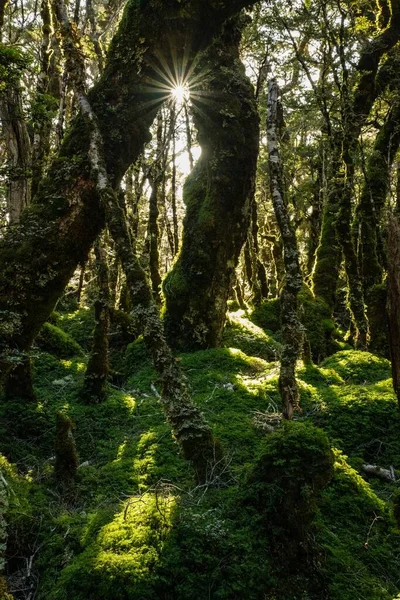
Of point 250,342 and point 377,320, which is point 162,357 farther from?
point 377,320

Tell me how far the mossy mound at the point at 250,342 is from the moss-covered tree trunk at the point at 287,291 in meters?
5.25

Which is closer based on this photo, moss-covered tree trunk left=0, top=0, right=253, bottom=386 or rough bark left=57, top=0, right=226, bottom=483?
rough bark left=57, top=0, right=226, bottom=483

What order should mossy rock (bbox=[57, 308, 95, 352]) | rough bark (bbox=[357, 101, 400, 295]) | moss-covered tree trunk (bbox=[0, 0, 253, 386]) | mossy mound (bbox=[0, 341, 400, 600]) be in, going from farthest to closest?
rough bark (bbox=[357, 101, 400, 295]) < mossy rock (bbox=[57, 308, 95, 352]) < moss-covered tree trunk (bbox=[0, 0, 253, 386]) < mossy mound (bbox=[0, 341, 400, 600])

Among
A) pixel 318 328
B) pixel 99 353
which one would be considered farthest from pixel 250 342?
pixel 99 353

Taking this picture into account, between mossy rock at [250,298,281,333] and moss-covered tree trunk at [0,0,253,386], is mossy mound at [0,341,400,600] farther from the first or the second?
mossy rock at [250,298,281,333]

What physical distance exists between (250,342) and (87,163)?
309 inches

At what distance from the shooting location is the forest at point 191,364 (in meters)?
3.66

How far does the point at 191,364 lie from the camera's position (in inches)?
393

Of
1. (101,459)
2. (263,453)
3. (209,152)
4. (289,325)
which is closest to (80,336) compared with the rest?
(209,152)

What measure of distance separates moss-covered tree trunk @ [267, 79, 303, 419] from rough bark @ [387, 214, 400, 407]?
8.42 ft

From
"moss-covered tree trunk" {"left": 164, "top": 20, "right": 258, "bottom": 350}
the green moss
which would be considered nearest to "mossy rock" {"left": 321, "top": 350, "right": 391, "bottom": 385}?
the green moss

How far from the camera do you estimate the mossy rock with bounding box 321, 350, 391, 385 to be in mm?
9312

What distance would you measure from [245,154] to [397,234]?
802 cm

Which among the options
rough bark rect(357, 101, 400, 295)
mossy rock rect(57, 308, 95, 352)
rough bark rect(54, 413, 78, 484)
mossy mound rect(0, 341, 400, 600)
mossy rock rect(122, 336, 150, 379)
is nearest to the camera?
mossy mound rect(0, 341, 400, 600)
